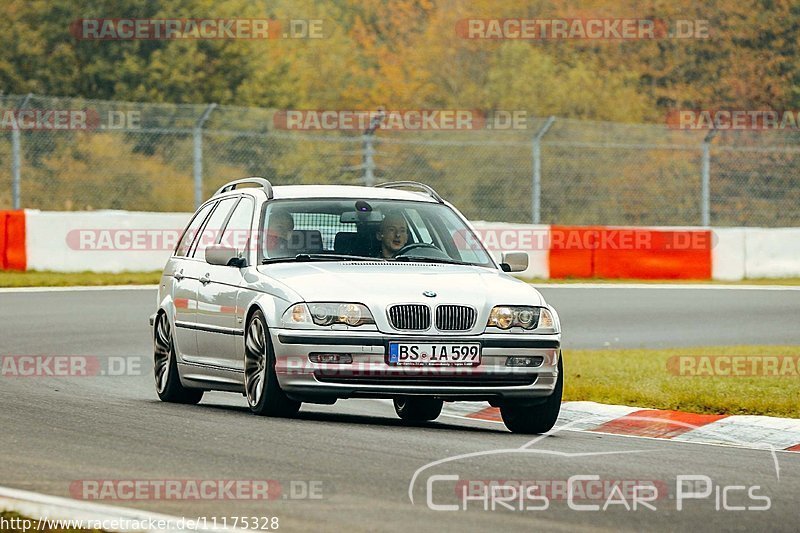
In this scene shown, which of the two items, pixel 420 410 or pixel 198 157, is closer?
pixel 420 410

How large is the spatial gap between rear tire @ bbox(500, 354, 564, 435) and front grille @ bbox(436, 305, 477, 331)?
Result: 0.72 meters

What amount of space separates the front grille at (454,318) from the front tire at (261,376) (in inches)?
40.9

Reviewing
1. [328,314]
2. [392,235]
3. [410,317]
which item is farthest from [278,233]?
[410,317]

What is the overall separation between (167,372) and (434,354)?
278 centimetres

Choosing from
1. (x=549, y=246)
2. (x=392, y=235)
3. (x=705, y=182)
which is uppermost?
(x=705, y=182)

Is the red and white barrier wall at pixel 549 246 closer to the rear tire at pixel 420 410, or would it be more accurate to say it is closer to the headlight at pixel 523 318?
the rear tire at pixel 420 410

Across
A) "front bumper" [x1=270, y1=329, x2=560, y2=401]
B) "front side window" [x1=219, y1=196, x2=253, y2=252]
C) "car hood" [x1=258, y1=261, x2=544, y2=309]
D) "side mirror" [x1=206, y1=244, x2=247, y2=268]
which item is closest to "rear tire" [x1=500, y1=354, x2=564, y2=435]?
"front bumper" [x1=270, y1=329, x2=560, y2=401]

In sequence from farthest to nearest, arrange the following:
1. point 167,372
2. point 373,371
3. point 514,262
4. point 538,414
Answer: point 167,372 → point 514,262 → point 538,414 → point 373,371

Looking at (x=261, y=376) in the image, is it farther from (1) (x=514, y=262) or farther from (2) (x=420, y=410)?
(1) (x=514, y=262)

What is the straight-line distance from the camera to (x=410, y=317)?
9.95 metres

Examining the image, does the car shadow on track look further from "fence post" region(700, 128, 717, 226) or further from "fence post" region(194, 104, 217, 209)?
"fence post" region(700, 128, 717, 226)

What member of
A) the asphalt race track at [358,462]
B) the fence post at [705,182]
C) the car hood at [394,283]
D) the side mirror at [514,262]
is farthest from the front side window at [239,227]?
the fence post at [705,182]

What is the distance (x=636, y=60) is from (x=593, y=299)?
39455mm

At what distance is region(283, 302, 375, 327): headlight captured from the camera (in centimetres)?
994
